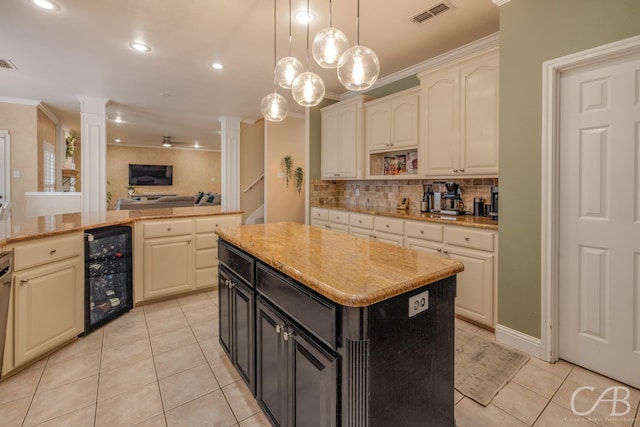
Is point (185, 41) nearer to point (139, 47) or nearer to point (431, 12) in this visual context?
point (139, 47)

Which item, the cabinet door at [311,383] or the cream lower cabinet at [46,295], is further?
the cream lower cabinet at [46,295]

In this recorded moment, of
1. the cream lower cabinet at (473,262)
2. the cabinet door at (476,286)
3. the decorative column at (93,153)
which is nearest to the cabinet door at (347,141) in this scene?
the cream lower cabinet at (473,262)

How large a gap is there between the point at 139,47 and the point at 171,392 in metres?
3.18

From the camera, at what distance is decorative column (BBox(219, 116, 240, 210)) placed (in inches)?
247

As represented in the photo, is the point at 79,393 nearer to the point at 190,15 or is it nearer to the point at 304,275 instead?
the point at 304,275

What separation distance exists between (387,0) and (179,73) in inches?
107

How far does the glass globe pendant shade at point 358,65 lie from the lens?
5.22 feet

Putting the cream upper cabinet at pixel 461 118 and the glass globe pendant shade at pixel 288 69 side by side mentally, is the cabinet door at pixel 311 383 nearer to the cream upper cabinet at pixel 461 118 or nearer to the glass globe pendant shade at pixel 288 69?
the glass globe pendant shade at pixel 288 69

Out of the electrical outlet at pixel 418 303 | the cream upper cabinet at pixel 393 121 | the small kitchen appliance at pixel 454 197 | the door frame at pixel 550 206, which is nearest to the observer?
the electrical outlet at pixel 418 303

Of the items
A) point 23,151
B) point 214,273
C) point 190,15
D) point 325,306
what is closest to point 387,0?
point 190,15

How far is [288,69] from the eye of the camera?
199 centimetres

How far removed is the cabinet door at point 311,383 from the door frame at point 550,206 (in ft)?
5.97

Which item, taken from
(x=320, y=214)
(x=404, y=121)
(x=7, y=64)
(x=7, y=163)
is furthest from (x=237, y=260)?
(x=7, y=163)

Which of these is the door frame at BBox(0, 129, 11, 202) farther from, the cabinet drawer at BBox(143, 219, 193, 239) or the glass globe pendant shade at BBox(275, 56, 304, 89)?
the glass globe pendant shade at BBox(275, 56, 304, 89)
